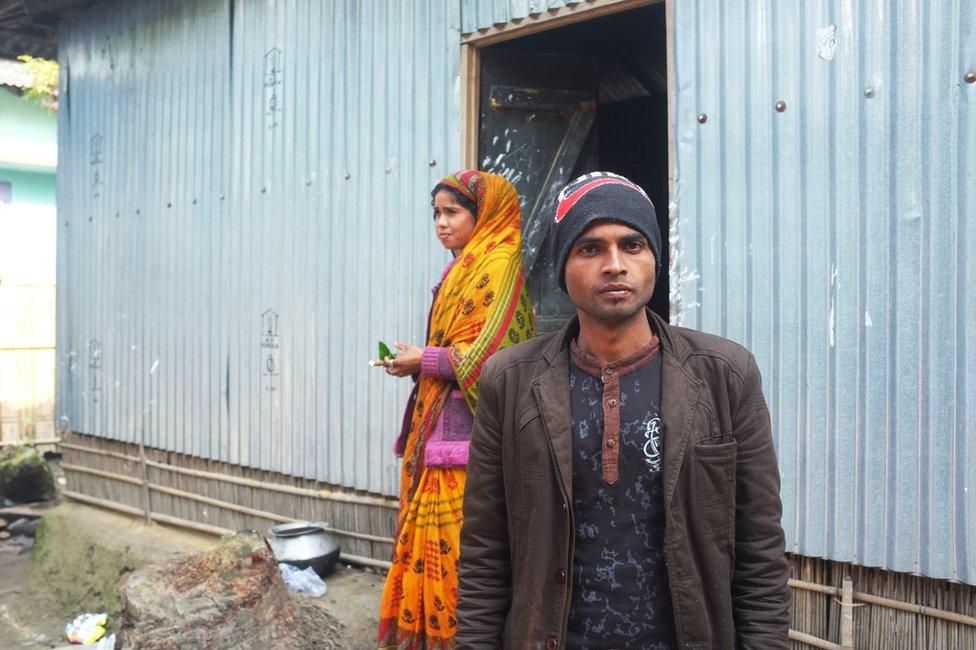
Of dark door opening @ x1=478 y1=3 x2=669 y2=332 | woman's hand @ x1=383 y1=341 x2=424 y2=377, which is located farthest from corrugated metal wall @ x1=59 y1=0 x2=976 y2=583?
woman's hand @ x1=383 y1=341 x2=424 y2=377

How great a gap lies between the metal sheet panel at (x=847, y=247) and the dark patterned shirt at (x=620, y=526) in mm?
1755

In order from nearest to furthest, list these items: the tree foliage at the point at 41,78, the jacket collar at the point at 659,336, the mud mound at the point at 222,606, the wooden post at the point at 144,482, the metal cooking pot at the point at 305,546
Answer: the jacket collar at the point at 659,336 < the mud mound at the point at 222,606 < the metal cooking pot at the point at 305,546 < the wooden post at the point at 144,482 < the tree foliage at the point at 41,78

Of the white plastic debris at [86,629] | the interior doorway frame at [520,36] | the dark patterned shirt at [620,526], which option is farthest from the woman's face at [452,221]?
the white plastic debris at [86,629]

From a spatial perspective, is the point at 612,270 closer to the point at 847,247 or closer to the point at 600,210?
the point at 600,210

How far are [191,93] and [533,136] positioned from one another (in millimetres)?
2778

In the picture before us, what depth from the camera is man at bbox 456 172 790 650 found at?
1716 millimetres

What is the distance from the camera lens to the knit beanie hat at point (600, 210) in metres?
1.75

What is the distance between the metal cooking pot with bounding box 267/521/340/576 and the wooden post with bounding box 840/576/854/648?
9.31ft

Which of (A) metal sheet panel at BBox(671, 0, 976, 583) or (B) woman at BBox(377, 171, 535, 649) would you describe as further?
(B) woman at BBox(377, 171, 535, 649)

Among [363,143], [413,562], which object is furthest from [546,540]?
[363,143]

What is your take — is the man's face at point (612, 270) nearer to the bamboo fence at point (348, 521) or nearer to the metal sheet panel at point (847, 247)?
the metal sheet panel at point (847, 247)

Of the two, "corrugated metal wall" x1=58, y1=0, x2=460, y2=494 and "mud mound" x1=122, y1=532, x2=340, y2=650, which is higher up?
"corrugated metal wall" x1=58, y1=0, x2=460, y2=494

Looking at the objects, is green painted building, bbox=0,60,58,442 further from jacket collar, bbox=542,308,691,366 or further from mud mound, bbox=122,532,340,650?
jacket collar, bbox=542,308,691,366

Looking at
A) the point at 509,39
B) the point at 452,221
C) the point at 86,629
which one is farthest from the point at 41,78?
the point at 452,221
